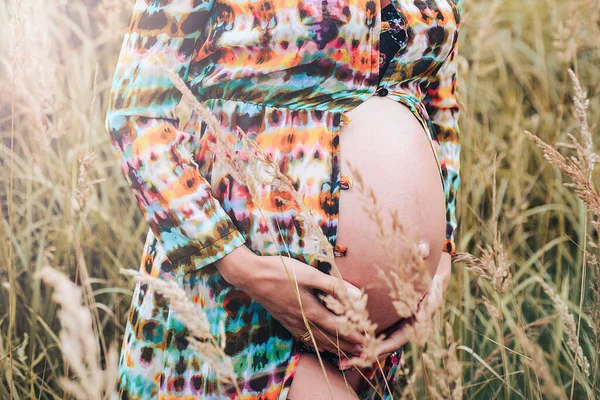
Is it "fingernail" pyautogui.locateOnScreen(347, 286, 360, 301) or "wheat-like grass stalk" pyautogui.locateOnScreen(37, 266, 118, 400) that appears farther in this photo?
"fingernail" pyautogui.locateOnScreen(347, 286, 360, 301)

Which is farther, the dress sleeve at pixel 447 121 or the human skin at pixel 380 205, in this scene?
the dress sleeve at pixel 447 121

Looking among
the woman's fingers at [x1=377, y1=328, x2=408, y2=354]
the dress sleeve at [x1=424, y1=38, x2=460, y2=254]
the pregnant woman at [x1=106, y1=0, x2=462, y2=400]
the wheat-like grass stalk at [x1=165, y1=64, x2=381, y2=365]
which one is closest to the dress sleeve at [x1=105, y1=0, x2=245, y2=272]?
the pregnant woman at [x1=106, y1=0, x2=462, y2=400]

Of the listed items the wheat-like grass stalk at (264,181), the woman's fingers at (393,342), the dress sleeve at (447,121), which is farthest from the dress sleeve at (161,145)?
the dress sleeve at (447,121)

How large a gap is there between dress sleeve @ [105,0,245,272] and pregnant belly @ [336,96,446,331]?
20 cm

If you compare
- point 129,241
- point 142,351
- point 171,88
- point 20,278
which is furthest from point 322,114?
point 20,278

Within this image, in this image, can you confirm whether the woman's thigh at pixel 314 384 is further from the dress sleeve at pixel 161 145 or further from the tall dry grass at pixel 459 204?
the tall dry grass at pixel 459 204

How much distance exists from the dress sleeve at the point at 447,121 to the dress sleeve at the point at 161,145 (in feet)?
1.94

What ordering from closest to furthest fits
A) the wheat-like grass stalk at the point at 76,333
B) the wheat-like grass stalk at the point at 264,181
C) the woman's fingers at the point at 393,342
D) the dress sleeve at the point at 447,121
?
the wheat-like grass stalk at the point at 76,333, the wheat-like grass stalk at the point at 264,181, the woman's fingers at the point at 393,342, the dress sleeve at the point at 447,121

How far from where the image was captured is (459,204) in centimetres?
214

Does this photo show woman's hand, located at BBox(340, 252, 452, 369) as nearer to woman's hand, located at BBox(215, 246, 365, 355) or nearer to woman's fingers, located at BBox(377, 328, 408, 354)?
woman's fingers, located at BBox(377, 328, 408, 354)

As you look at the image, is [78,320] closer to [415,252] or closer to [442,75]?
[415,252]

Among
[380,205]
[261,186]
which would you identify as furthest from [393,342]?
[261,186]

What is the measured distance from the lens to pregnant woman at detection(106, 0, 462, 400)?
3.26 ft

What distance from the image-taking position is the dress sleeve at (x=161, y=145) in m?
0.99
